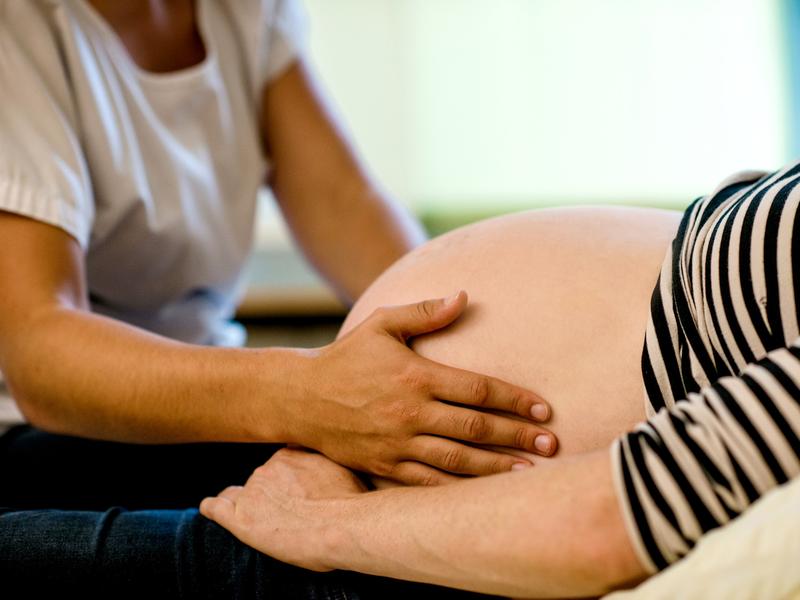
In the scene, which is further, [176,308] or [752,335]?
[176,308]

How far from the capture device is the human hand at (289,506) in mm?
691

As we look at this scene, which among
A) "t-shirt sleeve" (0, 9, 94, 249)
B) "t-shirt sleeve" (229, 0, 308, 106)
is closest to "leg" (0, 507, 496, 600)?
"t-shirt sleeve" (0, 9, 94, 249)

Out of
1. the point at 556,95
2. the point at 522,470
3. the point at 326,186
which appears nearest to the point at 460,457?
the point at 522,470

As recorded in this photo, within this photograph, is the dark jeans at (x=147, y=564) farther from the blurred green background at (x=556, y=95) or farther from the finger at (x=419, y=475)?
the blurred green background at (x=556, y=95)

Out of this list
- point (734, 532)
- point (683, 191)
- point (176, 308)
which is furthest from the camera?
point (683, 191)

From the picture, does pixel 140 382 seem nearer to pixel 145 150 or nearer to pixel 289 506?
pixel 289 506

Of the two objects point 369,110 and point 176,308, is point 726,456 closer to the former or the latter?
point 176,308

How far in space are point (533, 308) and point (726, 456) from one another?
27 cm

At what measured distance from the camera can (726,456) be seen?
516 mm

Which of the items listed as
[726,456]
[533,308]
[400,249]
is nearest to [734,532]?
[726,456]

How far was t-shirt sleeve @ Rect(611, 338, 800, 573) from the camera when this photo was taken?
20.1 inches

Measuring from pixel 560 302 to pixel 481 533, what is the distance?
26 centimetres

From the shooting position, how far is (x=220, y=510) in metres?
0.76

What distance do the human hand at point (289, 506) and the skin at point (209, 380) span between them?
0.07 ft
